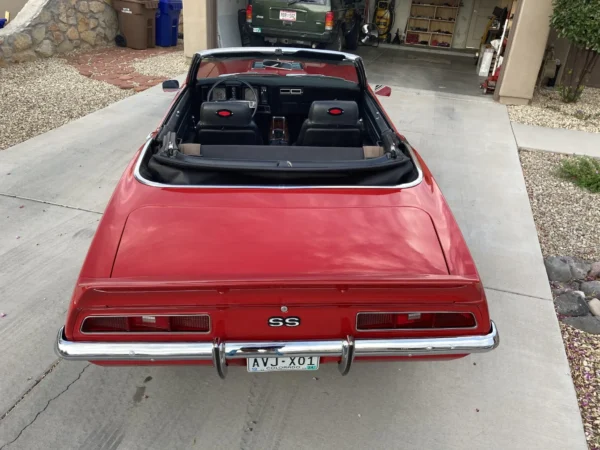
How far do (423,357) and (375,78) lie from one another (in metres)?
8.58

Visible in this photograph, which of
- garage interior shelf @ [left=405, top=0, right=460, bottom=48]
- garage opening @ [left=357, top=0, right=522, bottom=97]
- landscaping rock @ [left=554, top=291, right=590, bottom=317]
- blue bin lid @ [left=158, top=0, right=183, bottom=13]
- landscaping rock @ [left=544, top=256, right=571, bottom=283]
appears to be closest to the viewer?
landscaping rock @ [left=554, top=291, right=590, bottom=317]

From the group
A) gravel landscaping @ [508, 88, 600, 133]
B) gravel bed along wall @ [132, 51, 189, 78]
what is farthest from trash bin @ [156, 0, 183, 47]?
gravel landscaping @ [508, 88, 600, 133]

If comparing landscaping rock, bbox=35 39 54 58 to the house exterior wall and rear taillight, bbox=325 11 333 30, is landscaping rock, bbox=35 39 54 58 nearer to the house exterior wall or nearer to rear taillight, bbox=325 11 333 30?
rear taillight, bbox=325 11 333 30

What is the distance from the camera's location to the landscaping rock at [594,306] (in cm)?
329

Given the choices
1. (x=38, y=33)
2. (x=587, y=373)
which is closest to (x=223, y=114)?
(x=587, y=373)

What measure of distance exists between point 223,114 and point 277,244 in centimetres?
139

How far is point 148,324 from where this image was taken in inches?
78.0

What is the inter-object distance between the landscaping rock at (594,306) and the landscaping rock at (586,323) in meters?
0.08

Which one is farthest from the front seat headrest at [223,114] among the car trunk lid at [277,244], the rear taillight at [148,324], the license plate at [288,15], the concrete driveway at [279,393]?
the license plate at [288,15]

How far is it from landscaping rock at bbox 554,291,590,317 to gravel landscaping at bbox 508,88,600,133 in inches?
191

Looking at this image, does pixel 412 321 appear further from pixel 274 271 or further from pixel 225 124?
pixel 225 124

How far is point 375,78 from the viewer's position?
9.78 m

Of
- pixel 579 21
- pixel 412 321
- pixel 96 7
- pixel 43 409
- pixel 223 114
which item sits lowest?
pixel 43 409

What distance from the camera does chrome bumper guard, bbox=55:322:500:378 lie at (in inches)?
76.0
